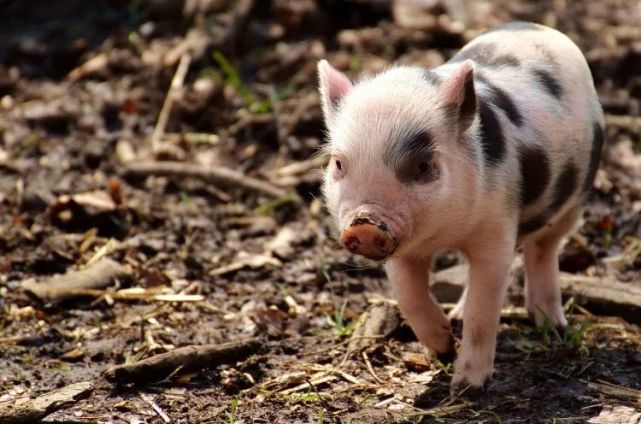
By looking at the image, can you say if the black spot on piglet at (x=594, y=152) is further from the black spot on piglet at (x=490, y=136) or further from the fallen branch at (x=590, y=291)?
the black spot on piglet at (x=490, y=136)

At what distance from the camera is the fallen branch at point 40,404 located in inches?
154

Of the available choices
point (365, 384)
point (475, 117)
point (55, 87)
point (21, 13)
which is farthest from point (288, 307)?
point (21, 13)

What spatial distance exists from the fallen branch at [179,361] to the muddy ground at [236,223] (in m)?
0.04

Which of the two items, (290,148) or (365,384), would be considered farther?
(290,148)

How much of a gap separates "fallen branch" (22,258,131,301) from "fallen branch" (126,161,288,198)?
3.89 ft

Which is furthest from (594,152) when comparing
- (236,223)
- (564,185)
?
(236,223)

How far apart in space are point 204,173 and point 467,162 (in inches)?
116

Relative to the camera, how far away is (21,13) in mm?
8875

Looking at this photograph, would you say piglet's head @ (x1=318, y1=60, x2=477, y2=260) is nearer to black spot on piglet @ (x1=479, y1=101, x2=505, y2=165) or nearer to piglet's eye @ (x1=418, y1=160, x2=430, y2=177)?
piglet's eye @ (x1=418, y1=160, x2=430, y2=177)

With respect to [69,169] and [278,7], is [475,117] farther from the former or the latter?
[278,7]

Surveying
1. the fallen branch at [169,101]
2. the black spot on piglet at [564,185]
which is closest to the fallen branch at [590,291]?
the black spot on piglet at [564,185]

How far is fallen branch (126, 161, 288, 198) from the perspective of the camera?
22.2ft

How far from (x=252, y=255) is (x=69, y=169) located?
1.56 meters

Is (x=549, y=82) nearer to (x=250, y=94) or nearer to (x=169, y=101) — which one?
(x=250, y=94)
